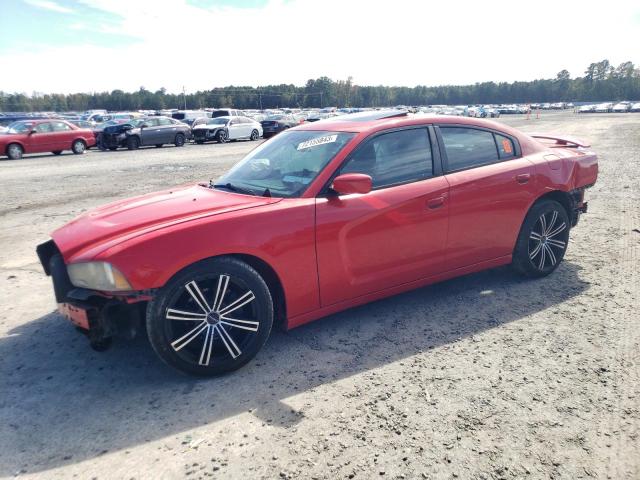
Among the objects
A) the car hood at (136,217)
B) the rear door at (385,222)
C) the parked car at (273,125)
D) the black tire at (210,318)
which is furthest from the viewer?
the parked car at (273,125)

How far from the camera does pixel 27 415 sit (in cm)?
273

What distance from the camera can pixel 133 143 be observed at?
2236 centimetres

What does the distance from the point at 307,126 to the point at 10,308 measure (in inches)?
122

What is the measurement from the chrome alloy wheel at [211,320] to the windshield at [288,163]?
0.81m

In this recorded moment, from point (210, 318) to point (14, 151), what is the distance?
19338mm

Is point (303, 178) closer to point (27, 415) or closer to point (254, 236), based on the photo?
point (254, 236)

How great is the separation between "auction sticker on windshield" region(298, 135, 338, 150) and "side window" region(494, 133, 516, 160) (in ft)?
5.41

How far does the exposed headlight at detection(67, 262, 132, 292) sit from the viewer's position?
275cm

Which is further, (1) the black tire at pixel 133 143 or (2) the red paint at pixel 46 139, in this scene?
(1) the black tire at pixel 133 143

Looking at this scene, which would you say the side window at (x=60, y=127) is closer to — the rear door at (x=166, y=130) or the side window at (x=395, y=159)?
the rear door at (x=166, y=130)

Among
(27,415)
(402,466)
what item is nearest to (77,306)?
(27,415)

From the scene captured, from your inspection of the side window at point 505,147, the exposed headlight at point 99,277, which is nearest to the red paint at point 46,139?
the exposed headlight at point 99,277

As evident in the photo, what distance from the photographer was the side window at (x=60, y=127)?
19.7m

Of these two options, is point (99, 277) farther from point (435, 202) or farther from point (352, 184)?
point (435, 202)
